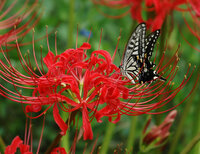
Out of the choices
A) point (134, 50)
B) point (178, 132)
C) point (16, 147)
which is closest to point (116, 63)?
point (134, 50)

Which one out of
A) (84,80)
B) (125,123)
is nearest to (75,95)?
(84,80)

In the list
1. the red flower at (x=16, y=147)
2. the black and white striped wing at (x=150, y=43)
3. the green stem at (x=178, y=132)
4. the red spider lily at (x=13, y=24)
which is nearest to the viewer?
the red flower at (x=16, y=147)

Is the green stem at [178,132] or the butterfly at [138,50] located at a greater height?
the butterfly at [138,50]

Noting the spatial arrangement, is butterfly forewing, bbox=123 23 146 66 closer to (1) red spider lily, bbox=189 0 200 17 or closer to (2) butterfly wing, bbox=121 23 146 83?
(2) butterfly wing, bbox=121 23 146 83

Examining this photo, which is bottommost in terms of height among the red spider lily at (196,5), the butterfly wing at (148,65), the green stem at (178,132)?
the green stem at (178,132)

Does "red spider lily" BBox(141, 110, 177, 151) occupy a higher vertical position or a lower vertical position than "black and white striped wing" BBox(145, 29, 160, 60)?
lower

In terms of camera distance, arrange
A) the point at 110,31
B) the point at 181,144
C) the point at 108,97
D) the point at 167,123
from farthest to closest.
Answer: the point at 110,31, the point at 181,144, the point at 167,123, the point at 108,97

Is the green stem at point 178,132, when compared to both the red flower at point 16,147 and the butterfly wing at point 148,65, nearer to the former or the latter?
the butterfly wing at point 148,65

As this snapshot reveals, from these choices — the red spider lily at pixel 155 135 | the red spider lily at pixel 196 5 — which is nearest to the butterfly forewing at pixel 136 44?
the red spider lily at pixel 155 135

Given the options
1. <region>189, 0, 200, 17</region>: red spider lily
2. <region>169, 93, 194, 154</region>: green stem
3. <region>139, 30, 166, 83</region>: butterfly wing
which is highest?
<region>189, 0, 200, 17</region>: red spider lily

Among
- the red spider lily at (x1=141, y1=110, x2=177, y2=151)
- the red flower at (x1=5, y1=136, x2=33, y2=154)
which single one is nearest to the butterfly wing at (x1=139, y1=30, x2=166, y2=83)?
the red spider lily at (x1=141, y1=110, x2=177, y2=151)

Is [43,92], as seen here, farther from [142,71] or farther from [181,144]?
[181,144]
